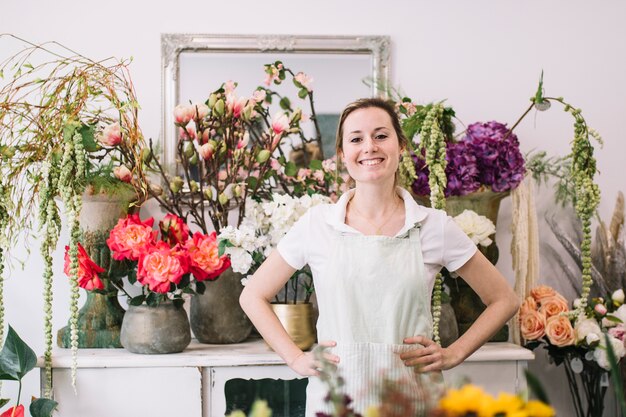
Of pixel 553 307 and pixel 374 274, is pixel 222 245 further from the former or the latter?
pixel 553 307

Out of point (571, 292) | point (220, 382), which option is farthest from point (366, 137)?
point (571, 292)

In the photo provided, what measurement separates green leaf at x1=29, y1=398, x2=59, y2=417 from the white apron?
734mm

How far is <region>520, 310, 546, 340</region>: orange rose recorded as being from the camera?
2.18 metres

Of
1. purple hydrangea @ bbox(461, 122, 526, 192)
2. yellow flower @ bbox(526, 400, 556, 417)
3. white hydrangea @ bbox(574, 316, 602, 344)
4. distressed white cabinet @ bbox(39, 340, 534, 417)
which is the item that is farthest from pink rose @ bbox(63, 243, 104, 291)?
yellow flower @ bbox(526, 400, 556, 417)

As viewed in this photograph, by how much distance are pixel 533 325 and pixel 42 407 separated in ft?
4.86

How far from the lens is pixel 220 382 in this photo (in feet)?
6.61

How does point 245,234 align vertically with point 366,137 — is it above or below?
below

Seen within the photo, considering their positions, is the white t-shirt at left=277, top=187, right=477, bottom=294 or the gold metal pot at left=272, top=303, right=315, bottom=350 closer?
the white t-shirt at left=277, top=187, right=477, bottom=294

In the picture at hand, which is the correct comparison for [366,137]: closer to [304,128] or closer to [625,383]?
[304,128]

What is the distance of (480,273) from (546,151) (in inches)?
36.7

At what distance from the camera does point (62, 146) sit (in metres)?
1.92

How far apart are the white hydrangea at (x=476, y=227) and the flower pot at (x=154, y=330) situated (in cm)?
92

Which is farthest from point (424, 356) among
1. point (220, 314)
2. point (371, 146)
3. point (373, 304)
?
point (220, 314)

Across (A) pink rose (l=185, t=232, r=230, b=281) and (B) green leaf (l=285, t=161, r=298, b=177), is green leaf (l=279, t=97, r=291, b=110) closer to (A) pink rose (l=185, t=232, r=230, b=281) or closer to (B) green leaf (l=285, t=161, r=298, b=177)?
(B) green leaf (l=285, t=161, r=298, b=177)
